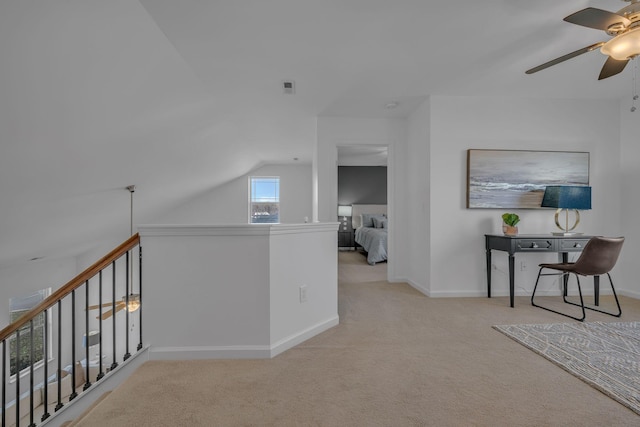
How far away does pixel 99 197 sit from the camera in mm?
4117

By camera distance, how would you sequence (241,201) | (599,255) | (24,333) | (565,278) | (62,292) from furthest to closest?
(241,201) → (24,333) → (565,278) → (599,255) → (62,292)

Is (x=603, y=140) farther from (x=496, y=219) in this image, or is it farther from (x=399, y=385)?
(x=399, y=385)

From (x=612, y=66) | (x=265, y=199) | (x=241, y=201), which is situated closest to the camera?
(x=612, y=66)

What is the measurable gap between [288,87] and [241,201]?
4.85 meters

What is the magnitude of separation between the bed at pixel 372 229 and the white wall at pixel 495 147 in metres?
2.42

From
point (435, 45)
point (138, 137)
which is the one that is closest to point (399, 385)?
point (435, 45)

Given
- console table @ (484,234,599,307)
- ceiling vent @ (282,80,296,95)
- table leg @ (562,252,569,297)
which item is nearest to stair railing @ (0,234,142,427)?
ceiling vent @ (282,80,296,95)

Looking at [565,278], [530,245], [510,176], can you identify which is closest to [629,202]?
[565,278]

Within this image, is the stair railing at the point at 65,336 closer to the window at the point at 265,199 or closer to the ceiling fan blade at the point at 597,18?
the ceiling fan blade at the point at 597,18

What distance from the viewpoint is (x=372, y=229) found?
7.19 m

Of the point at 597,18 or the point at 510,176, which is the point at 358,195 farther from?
the point at 597,18

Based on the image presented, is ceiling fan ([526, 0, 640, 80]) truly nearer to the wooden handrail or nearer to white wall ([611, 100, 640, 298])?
white wall ([611, 100, 640, 298])

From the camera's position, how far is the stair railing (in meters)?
1.85

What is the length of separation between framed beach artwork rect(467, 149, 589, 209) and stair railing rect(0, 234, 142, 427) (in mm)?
3607
